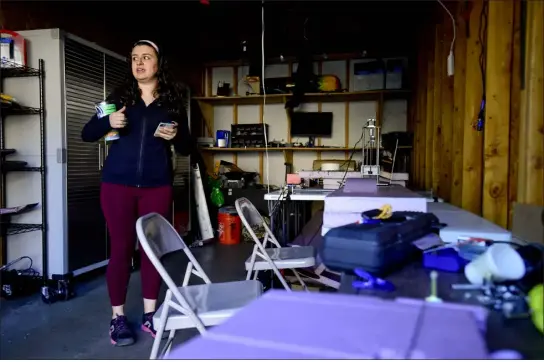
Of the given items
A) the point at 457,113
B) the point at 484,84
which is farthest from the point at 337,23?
the point at 484,84

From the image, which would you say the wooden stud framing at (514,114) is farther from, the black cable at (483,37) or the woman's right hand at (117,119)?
the woman's right hand at (117,119)

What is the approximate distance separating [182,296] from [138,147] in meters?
1.00

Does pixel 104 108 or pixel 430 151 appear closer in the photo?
pixel 104 108

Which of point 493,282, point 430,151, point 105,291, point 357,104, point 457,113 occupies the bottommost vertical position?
point 105,291

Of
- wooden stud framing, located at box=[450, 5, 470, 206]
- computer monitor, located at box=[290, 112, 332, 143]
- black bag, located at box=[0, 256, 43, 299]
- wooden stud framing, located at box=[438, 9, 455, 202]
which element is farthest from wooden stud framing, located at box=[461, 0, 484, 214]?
computer monitor, located at box=[290, 112, 332, 143]

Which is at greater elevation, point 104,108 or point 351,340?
point 104,108

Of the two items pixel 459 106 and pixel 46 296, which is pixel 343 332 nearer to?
pixel 459 106

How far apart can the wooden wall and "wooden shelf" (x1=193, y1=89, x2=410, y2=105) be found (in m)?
1.89

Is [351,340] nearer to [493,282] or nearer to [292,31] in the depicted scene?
[493,282]

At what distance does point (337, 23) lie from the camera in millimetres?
4855

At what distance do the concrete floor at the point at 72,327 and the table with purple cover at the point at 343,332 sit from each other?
1717 mm

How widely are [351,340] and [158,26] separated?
209 inches

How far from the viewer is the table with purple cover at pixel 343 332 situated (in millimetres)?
482

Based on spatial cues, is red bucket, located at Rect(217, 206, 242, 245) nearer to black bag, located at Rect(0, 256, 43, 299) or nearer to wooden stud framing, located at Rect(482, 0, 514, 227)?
black bag, located at Rect(0, 256, 43, 299)
